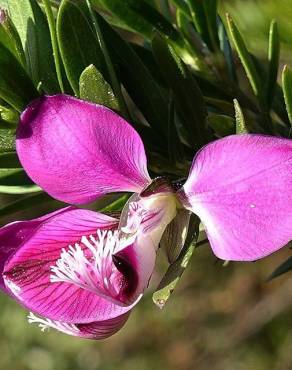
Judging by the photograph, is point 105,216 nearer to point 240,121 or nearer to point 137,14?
point 240,121

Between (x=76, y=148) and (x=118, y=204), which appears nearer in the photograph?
(x=76, y=148)

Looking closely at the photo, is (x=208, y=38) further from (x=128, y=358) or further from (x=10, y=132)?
(x=128, y=358)

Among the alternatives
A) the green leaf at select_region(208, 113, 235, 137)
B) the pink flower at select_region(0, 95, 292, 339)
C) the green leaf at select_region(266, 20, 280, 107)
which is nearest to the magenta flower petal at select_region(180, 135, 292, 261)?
the pink flower at select_region(0, 95, 292, 339)

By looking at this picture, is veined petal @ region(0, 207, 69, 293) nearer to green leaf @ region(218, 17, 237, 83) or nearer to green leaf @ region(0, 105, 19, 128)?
green leaf @ region(0, 105, 19, 128)

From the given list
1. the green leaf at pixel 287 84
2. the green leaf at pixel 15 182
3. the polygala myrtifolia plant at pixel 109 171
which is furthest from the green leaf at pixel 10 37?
the green leaf at pixel 287 84

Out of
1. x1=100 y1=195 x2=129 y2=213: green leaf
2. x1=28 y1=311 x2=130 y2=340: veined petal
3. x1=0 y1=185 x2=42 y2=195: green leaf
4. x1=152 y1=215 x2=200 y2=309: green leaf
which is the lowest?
x1=28 y1=311 x2=130 y2=340: veined petal

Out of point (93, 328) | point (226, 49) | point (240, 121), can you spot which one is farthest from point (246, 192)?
point (226, 49)

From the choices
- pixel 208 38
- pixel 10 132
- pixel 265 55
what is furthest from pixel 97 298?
pixel 265 55
